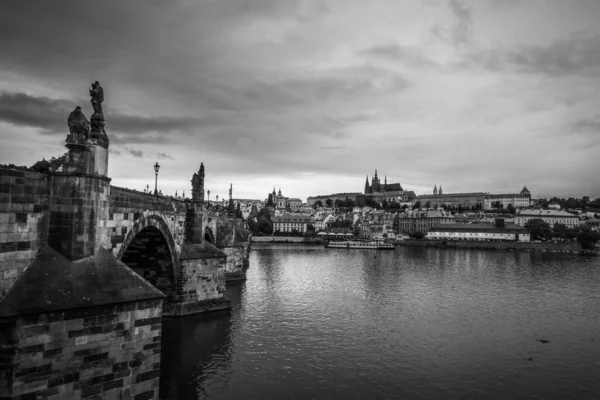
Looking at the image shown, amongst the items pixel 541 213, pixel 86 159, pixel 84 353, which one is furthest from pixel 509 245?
pixel 84 353

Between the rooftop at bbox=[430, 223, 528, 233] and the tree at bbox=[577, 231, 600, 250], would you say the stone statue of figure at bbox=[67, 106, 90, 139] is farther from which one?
the rooftop at bbox=[430, 223, 528, 233]

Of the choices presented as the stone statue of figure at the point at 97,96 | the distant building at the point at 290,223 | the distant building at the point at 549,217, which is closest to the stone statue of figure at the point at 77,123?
the stone statue of figure at the point at 97,96

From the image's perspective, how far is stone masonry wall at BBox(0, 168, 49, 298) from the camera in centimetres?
1035

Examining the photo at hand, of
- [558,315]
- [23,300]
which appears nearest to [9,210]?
[23,300]

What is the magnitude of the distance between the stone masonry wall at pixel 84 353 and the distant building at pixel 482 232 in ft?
442

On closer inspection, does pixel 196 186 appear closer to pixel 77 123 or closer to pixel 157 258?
pixel 157 258

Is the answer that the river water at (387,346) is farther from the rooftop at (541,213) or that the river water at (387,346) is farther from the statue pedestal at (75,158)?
the rooftop at (541,213)

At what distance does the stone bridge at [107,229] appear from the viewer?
1073 centimetres

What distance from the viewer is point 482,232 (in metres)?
134

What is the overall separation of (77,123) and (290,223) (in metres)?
159

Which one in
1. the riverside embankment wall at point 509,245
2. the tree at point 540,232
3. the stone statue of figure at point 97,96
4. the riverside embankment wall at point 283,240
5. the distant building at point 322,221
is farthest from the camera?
the distant building at point 322,221

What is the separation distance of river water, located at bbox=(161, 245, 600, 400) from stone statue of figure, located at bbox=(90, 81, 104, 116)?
10.9 metres

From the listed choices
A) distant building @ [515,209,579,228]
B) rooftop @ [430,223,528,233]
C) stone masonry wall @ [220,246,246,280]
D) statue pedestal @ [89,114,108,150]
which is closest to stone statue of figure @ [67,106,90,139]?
statue pedestal @ [89,114,108,150]

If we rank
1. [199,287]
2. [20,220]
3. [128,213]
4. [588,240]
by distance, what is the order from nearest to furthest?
[20,220] < [128,213] < [199,287] < [588,240]
